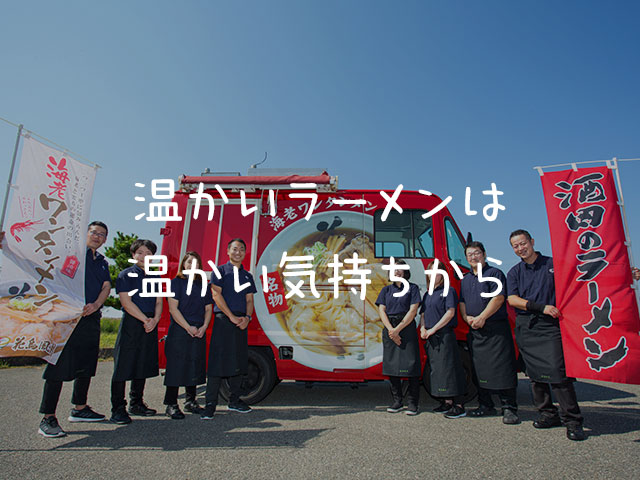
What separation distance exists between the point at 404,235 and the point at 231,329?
2548 mm

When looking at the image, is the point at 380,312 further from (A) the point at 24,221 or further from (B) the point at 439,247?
(A) the point at 24,221

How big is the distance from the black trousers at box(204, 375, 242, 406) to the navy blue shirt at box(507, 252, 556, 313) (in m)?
3.46

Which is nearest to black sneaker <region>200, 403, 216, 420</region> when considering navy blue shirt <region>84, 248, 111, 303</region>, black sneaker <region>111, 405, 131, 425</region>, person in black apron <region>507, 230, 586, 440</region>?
black sneaker <region>111, 405, 131, 425</region>

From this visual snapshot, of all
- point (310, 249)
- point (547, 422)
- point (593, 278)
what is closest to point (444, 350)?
point (547, 422)

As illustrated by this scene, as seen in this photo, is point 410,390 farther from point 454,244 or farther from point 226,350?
point 226,350

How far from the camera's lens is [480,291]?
462 cm

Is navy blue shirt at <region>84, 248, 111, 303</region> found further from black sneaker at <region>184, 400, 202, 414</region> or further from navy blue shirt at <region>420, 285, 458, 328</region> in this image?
navy blue shirt at <region>420, 285, 458, 328</region>

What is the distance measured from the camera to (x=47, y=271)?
379cm

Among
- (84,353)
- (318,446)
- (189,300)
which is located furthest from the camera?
(189,300)

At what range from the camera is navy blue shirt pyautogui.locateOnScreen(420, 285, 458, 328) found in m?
4.70

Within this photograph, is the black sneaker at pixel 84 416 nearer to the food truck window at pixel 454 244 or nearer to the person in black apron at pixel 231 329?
the person in black apron at pixel 231 329

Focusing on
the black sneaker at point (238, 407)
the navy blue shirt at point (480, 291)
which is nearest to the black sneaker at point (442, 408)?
the navy blue shirt at point (480, 291)

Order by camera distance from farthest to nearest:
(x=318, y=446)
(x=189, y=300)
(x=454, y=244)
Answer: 1. (x=454, y=244)
2. (x=189, y=300)
3. (x=318, y=446)

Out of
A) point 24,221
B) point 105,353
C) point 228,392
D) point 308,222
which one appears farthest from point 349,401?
point 105,353
